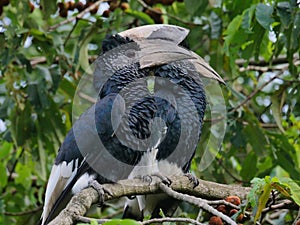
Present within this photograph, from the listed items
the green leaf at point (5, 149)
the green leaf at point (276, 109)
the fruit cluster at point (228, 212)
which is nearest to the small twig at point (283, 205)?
the fruit cluster at point (228, 212)

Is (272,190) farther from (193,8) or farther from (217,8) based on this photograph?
(217,8)

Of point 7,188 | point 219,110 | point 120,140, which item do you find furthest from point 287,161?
point 7,188

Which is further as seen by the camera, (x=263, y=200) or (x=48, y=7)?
(x=48, y=7)

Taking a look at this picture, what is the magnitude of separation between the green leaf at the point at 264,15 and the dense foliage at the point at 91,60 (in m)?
0.16

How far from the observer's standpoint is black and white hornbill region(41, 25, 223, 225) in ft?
8.87

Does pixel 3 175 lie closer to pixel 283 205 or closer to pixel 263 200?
pixel 283 205

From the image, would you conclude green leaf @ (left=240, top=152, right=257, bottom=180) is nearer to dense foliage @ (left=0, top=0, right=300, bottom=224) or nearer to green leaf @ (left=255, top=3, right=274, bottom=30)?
dense foliage @ (left=0, top=0, right=300, bottom=224)

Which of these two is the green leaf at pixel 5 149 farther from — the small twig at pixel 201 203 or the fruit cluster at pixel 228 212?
the fruit cluster at pixel 228 212

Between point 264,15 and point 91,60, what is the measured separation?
133cm

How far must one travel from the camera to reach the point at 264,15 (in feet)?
8.86

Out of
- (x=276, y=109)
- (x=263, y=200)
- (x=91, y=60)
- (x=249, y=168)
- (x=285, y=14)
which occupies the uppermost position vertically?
(x=285, y=14)

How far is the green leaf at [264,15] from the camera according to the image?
2676 mm

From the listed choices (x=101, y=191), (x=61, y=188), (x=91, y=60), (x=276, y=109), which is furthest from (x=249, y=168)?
(x=101, y=191)

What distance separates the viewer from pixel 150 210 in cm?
293
